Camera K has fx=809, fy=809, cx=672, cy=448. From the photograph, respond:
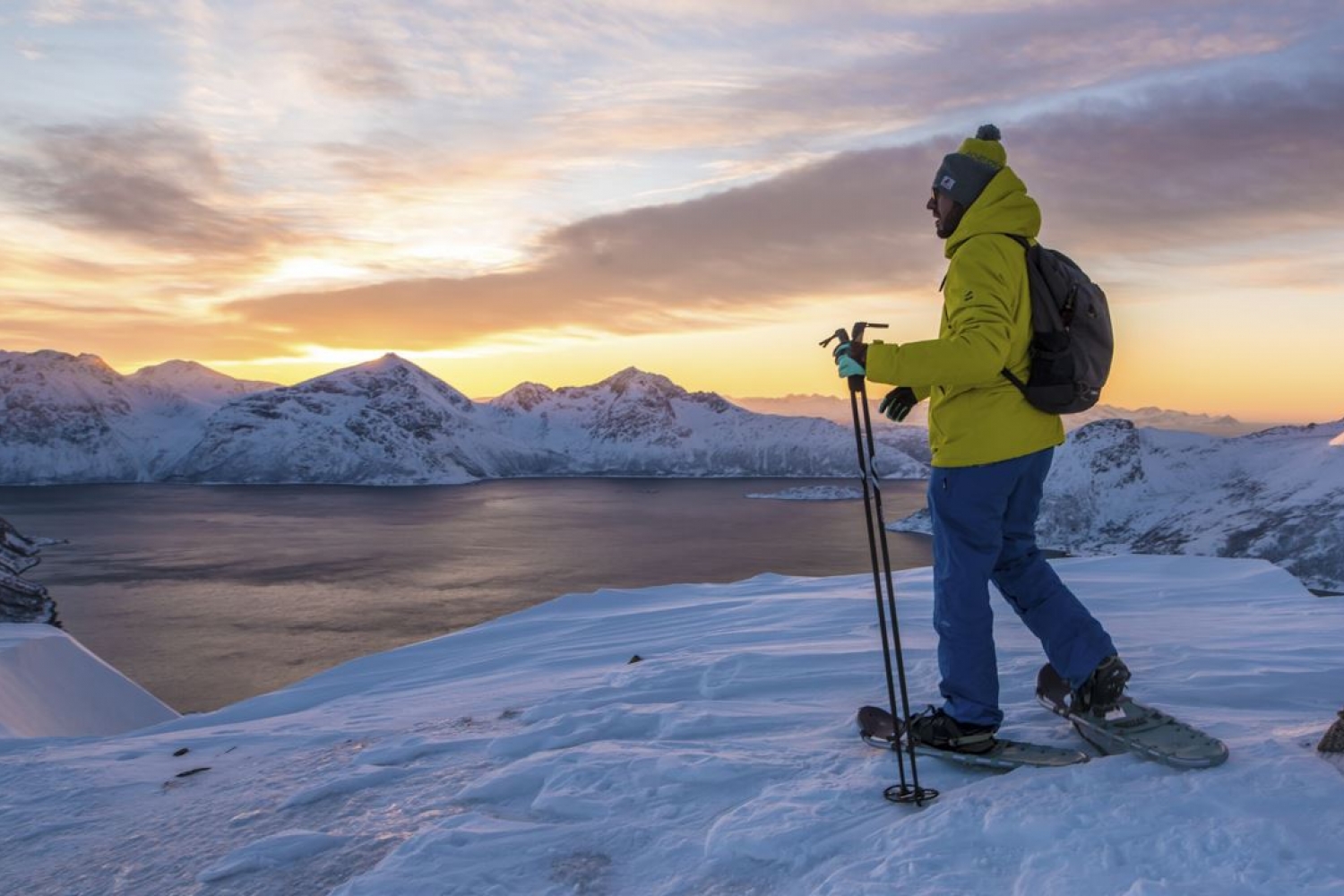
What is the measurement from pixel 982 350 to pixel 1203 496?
609ft

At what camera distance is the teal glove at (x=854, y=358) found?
358 cm

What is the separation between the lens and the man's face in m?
3.87

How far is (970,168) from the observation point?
3.80 meters

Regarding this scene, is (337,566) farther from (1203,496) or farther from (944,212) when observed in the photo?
(1203,496)

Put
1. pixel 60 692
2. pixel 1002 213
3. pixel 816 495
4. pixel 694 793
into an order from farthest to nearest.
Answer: pixel 816 495 → pixel 60 692 → pixel 1002 213 → pixel 694 793

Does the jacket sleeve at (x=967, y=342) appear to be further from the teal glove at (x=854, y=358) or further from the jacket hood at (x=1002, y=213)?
the jacket hood at (x=1002, y=213)

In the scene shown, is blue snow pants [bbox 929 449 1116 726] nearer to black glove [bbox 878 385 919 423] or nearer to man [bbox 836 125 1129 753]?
man [bbox 836 125 1129 753]

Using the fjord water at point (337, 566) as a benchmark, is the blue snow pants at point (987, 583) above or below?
above

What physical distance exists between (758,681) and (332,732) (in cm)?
276

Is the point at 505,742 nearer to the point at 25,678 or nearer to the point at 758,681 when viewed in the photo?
the point at 758,681

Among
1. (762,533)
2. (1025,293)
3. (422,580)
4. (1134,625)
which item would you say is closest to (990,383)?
(1025,293)

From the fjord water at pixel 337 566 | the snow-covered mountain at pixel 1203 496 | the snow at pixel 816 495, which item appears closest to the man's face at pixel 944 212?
the fjord water at pixel 337 566

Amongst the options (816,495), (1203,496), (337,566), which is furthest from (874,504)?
(816,495)

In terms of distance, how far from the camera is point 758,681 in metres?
5.37
